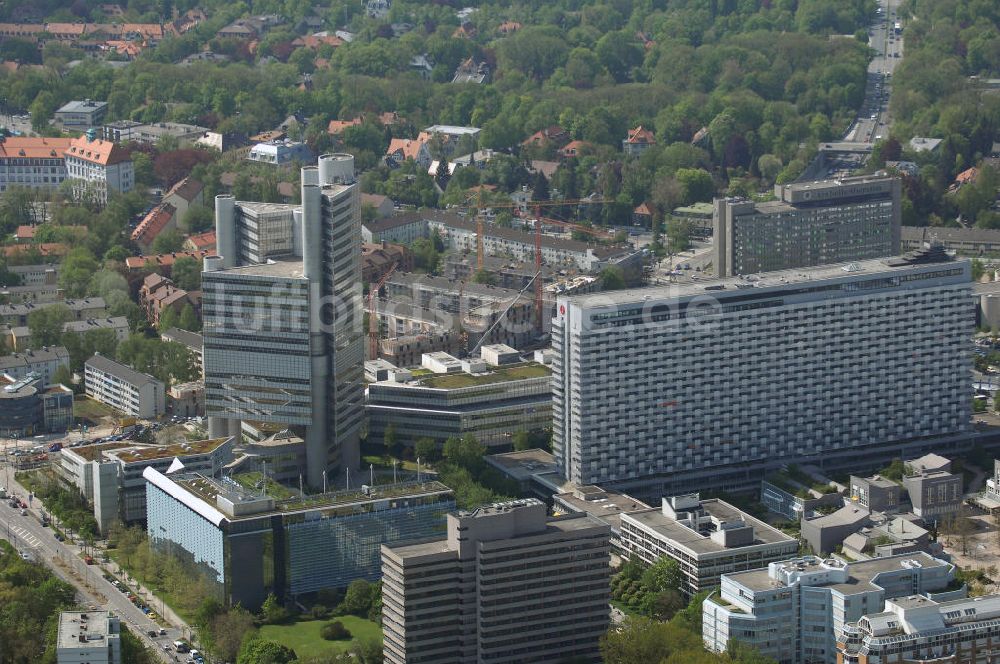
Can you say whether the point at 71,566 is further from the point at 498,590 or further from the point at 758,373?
the point at 758,373

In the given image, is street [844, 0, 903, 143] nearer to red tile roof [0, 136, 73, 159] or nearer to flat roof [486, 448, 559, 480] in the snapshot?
red tile roof [0, 136, 73, 159]

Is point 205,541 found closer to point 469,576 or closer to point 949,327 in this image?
point 469,576

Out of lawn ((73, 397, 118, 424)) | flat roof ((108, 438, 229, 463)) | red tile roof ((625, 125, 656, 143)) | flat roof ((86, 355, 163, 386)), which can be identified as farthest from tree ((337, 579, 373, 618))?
red tile roof ((625, 125, 656, 143))

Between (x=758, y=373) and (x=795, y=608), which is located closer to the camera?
(x=795, y=608)

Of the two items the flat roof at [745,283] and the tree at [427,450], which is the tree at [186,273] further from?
the flat roof at [745,283]

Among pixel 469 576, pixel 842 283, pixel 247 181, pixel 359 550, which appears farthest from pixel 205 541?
pixel 247 181

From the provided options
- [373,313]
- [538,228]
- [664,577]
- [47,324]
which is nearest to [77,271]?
[47,324]
